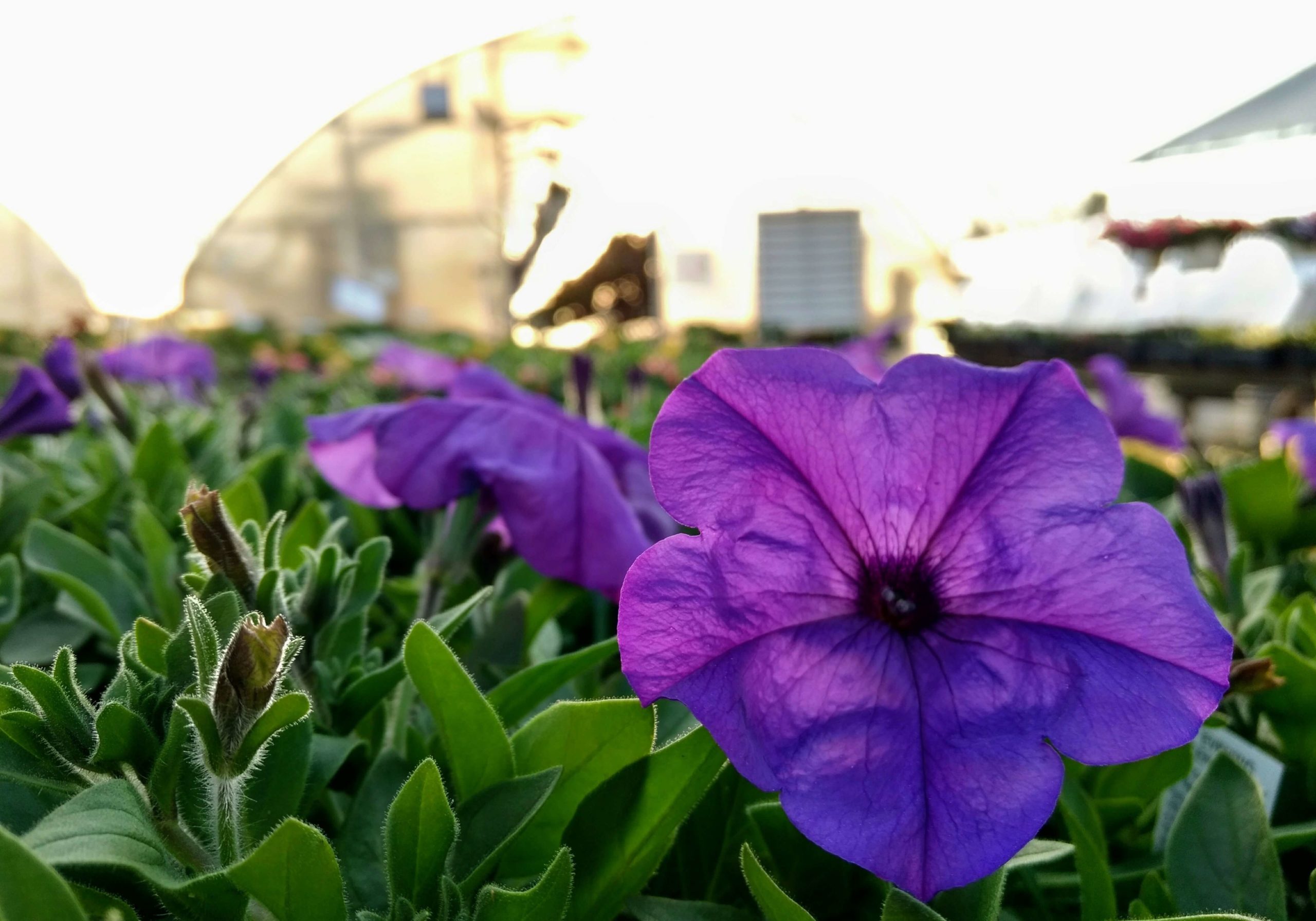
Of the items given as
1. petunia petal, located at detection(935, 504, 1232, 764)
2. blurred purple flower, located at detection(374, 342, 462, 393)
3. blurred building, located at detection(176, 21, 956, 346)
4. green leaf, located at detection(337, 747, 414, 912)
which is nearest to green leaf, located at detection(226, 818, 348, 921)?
green leaf, located at detection(337, 747, 414, 912)

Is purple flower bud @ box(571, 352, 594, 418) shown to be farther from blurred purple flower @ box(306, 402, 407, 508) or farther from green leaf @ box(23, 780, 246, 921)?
green leaf @ box(23, 780, 246, 921)

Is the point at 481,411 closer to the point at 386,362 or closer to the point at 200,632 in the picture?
the point at 200,632

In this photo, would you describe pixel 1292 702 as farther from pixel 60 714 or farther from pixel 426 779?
pixel 60 714

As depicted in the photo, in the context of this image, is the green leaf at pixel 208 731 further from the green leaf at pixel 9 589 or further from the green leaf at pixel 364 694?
the green leaf at pixel 9 589

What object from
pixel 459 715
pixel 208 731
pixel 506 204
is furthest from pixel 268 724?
pixel 506 204

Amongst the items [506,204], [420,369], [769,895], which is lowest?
[769,895]

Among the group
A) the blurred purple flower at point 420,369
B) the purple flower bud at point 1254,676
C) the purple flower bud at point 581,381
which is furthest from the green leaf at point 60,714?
the blurred purple flower at point 420,369

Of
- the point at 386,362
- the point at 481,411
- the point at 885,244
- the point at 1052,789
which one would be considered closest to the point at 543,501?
the point at 481,411
